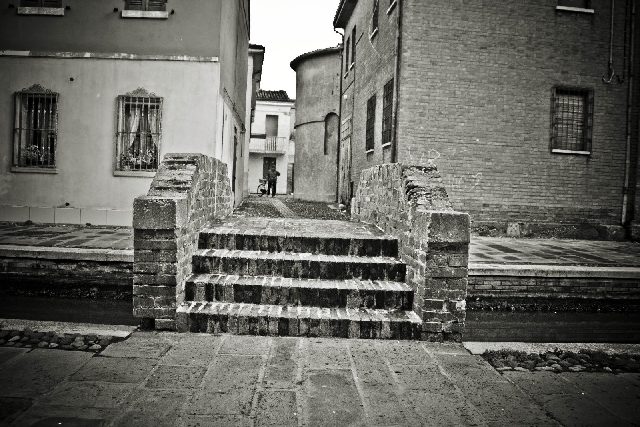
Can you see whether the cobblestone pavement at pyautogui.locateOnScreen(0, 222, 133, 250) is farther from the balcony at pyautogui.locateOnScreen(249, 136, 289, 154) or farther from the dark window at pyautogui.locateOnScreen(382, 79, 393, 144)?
the balcony at pyautogui.locateOnScreen(249, 136, 289, 154)

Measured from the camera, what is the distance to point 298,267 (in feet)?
14.9

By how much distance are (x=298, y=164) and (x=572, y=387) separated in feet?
61.1

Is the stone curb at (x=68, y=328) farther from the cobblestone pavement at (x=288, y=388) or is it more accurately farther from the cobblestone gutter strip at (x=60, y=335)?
the cobblestone pavement at (x=288, y=388)

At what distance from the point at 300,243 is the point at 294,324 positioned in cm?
129

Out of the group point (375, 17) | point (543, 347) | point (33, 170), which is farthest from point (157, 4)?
point (543, 347)

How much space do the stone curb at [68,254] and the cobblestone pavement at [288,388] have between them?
8.98ft

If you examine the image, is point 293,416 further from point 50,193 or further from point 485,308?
point 50,193

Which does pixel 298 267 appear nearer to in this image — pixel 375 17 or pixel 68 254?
pixel 68 254

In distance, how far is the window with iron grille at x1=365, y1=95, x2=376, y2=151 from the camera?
1231 cm

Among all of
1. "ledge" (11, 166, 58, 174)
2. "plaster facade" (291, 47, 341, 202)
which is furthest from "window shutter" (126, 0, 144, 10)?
"plaster facade" (291, 47, 341, 202)

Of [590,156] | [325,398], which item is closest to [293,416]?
[325,398]

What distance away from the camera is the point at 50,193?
9.66 meters

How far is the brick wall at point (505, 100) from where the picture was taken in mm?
9438

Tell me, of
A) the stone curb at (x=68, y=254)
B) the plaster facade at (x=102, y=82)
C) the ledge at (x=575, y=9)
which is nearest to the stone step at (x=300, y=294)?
the stone curb at (x=68, y=254)
